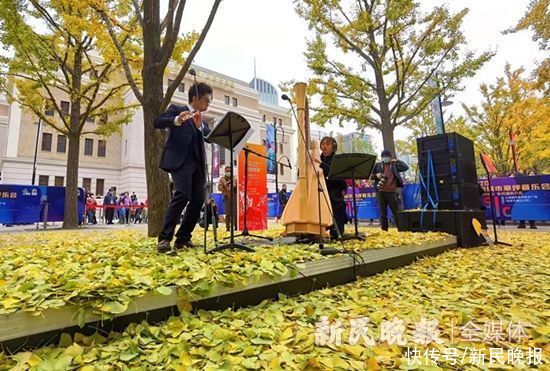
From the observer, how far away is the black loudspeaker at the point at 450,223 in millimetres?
6047

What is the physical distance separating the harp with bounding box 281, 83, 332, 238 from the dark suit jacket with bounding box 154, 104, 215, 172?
5.27 ft

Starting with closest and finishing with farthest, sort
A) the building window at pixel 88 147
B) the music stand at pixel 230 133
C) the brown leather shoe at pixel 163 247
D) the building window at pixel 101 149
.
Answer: the music stand at pixel 230 133
the brown leather shoe at pixel 163 247
the building window at pixel 88 147
the building window at pixel 101 149

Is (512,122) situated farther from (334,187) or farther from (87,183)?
(87,183)

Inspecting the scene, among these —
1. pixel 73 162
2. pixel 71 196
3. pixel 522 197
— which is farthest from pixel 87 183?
pixel 522 197

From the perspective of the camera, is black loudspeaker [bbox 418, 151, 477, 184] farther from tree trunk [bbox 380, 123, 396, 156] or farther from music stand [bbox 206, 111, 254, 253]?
tree trunk [bbox 380, 123, 396, 156]

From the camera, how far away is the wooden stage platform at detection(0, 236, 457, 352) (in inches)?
63.4

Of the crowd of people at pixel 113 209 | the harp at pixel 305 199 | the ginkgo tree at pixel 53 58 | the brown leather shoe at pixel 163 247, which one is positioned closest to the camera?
the brown leather shoe at pixel 163 247

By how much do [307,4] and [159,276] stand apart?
43.1ft

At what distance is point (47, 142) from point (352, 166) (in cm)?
3392

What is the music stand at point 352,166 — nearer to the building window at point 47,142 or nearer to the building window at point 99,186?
the building window at point 99,186

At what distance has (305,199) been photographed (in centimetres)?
452

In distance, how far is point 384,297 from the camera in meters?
2.92

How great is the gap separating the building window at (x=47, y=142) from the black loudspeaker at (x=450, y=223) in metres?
33.7

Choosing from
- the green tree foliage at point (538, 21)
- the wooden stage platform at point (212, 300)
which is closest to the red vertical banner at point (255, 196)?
the wooden stage platform at point (212, 300)
